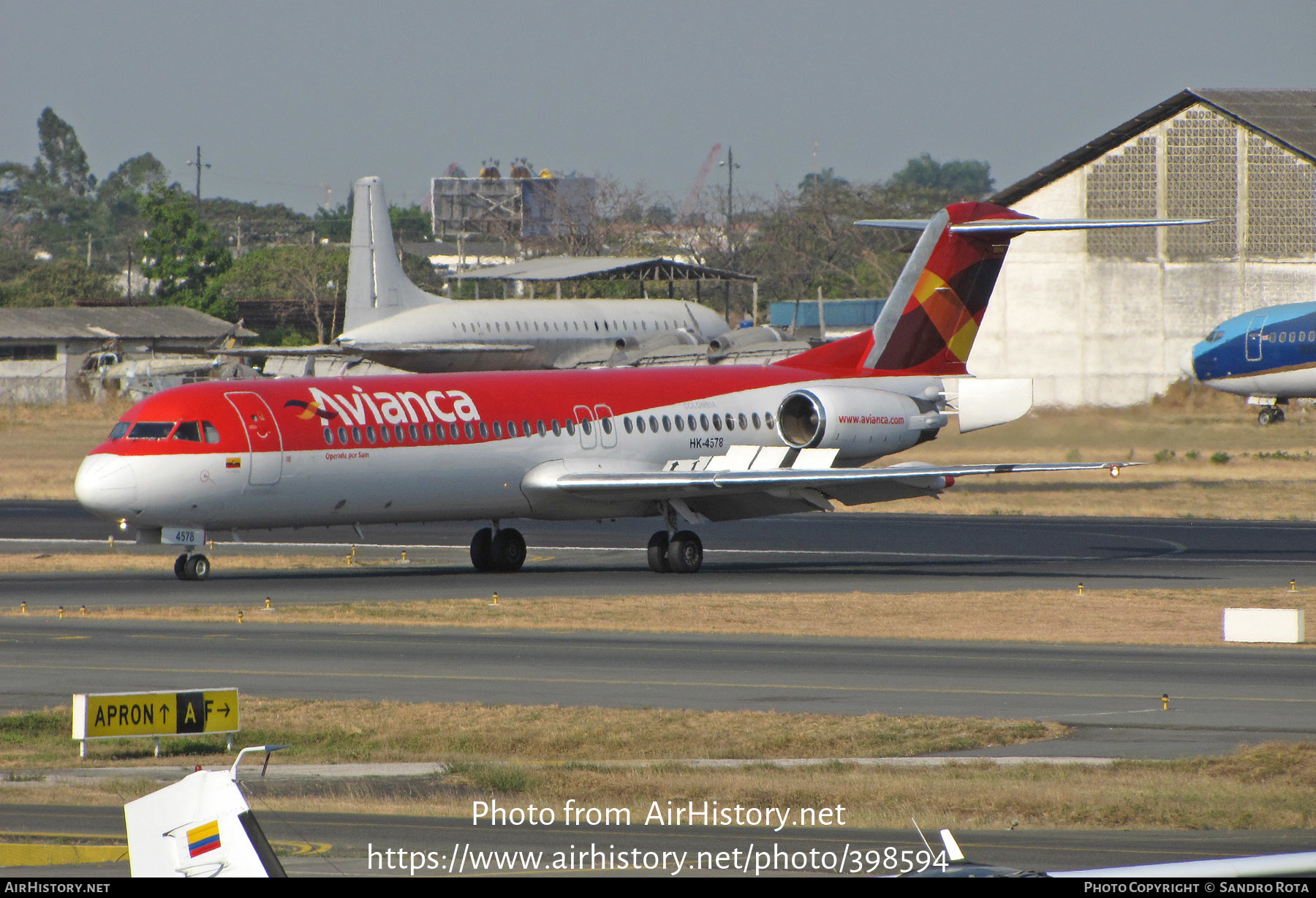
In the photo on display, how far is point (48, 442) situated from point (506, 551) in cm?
4616

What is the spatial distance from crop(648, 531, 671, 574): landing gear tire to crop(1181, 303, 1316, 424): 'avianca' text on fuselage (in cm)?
3733

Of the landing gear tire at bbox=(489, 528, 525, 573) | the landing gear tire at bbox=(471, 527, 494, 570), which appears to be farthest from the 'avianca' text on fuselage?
the landing gear tire at bbox=(471, 527, 494, 570)

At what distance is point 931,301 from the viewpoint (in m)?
38.1

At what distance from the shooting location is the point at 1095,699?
18906 mm

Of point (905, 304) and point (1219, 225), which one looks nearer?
point (905, 304)

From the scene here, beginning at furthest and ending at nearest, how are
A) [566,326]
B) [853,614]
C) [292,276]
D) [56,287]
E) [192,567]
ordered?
1. [56,287]
2. [292,276]
3. [566,326]
4. [192,567]
5. [853,614]

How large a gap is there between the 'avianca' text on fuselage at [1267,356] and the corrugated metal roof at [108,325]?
67.4 metres

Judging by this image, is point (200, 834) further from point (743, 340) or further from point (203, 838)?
point (743, 340)

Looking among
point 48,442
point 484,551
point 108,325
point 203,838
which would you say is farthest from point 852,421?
point 108,325

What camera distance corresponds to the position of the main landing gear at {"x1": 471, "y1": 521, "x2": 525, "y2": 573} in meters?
34.5

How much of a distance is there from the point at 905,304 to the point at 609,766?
24.5m

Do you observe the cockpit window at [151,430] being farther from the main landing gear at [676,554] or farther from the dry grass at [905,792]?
the dry grass at [905,792]

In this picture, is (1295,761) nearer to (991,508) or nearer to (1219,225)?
(991,508)

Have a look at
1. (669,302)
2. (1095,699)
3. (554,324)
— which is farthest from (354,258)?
(1095,699)
